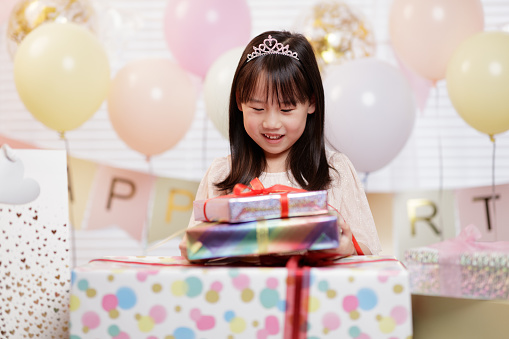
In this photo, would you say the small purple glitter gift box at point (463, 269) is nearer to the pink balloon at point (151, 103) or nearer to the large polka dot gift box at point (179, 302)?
the large polka dot gift box at point (179, 302)

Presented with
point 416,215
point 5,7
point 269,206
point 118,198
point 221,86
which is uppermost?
point 5,7

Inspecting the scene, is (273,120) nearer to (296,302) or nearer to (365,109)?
(296,302)

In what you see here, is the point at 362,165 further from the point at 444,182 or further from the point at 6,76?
the point at 6,76

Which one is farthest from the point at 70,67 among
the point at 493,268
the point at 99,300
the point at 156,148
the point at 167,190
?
the point at 493,268

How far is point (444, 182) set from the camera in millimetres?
3260

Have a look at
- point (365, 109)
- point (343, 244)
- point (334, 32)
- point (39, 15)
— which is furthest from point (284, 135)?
point (39, 15)

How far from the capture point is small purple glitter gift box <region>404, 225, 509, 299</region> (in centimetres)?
103

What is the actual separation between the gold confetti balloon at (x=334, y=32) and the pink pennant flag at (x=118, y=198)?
1137 mm

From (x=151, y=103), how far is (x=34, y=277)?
5.04ft

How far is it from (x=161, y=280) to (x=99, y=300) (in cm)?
9

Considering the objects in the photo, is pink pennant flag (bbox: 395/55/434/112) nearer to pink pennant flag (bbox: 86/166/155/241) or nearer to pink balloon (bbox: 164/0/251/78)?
pink balloon (bbox: 164/0/251/78)

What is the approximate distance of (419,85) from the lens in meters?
2.91

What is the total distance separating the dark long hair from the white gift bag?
0.54m

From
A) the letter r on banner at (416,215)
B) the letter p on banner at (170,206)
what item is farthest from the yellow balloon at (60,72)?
the letter r on banner at (416,215)
